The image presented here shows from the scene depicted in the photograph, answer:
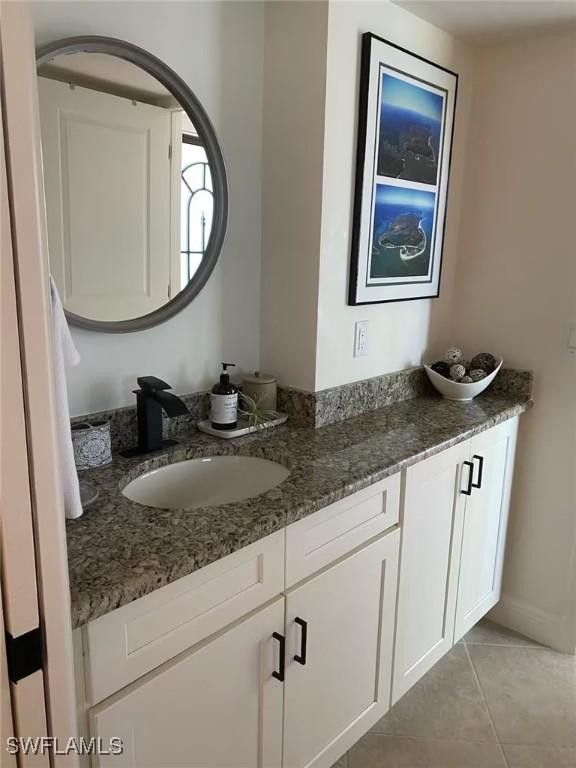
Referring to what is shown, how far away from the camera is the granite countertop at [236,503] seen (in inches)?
41.1

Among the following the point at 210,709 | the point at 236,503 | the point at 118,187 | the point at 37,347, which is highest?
the point at 118,187

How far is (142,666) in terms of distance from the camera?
3.57ft

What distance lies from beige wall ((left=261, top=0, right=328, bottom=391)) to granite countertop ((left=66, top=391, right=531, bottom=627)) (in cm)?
27

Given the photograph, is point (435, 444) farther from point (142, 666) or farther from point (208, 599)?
point (142, 666)

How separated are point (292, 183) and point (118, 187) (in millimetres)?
548

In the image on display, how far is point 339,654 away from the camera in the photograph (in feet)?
5.21

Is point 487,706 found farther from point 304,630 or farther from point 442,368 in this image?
Answer: point 442,368

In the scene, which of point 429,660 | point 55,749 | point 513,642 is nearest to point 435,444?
point 429,660

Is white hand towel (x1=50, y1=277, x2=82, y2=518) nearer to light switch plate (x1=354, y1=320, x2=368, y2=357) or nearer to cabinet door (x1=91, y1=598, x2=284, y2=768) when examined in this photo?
cabinet door (x1=91, y1=598, x2=284, y2=768)

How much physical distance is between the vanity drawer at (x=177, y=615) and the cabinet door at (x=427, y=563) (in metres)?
0.58

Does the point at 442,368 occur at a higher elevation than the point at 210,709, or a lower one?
higher

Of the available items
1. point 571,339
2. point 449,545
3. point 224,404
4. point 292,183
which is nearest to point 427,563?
point 449,545

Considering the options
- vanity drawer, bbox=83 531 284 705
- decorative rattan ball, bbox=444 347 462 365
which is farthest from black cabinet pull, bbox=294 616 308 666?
decorative rattan ball, bbox=444 347 462 365

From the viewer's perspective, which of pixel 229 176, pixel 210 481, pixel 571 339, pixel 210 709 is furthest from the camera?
pixel 571 339
